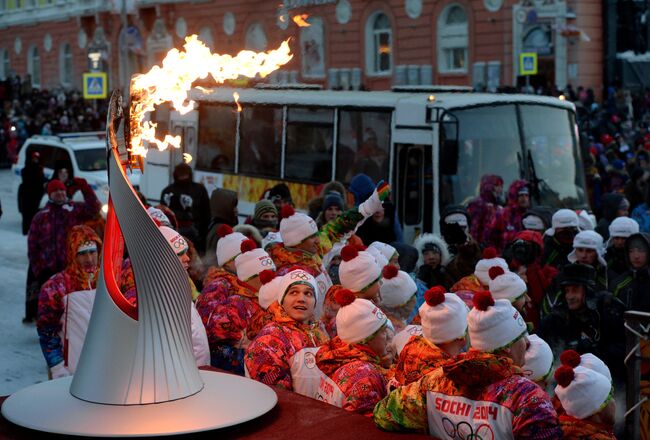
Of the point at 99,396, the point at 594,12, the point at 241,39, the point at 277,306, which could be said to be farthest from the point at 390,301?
the point at 241,39

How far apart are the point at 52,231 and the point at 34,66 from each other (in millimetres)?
52442

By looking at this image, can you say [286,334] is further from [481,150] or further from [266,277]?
[481,150]

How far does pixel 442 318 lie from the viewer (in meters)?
5.53

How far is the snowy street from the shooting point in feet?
36.2

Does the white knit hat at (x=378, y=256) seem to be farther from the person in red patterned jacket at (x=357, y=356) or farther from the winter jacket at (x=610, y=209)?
the winter jacket at (x=610, y=209)

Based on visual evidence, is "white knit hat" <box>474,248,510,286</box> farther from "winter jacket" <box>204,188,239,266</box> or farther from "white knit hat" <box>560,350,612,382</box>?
"winter jacket" <box>204,188,239,266</box>

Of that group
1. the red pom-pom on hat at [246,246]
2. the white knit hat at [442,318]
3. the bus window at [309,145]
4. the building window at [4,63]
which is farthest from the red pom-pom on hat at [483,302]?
the building window at [4,63]

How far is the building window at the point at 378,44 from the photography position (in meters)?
40.4

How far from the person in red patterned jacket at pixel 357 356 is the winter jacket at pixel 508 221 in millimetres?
6317

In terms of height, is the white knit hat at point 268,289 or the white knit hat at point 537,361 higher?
the white knit hat at point 268,289

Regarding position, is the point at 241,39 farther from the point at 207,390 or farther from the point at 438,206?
the point at 207,390

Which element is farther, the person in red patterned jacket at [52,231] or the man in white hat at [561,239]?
the person in red patterned jacket at [52,231]

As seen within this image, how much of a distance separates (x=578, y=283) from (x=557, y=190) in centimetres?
720

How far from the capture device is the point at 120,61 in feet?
179
